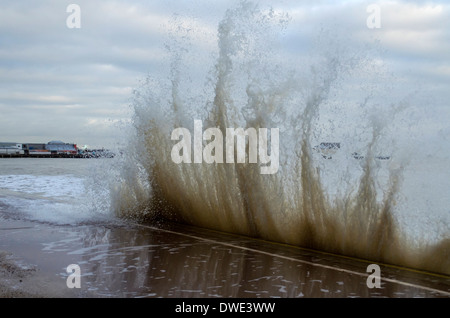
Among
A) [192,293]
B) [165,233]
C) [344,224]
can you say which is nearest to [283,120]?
[344,224]

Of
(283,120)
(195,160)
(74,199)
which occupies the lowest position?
(74,199)

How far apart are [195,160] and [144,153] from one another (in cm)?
237

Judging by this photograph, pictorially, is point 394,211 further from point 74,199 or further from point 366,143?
point 74,199

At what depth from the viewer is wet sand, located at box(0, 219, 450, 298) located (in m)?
6.00

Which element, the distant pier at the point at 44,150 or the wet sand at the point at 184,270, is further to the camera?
the distant pier at the point at 44,150

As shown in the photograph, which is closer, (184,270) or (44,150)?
(184,270)

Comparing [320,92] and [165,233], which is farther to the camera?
[165,233]

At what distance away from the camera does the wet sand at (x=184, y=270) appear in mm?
5996

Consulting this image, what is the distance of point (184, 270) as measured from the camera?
280 inches

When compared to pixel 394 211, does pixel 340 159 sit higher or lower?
higher

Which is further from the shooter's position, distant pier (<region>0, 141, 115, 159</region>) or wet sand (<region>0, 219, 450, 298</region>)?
distant pier (<region>0, 141, 115, 159</region>)

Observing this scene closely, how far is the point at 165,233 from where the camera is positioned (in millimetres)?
10781
